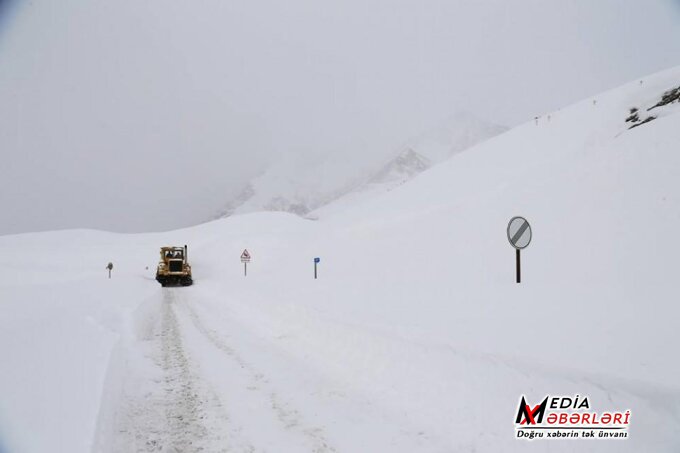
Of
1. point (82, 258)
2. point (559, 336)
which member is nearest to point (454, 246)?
point (559, 336)

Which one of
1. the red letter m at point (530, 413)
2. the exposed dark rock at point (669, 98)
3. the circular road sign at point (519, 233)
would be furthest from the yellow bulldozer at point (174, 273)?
the exposed dark rock at point (669, 98)

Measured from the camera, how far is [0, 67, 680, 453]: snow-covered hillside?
14.1 ft

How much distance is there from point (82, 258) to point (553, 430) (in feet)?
214

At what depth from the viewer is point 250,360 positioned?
25.5 feet

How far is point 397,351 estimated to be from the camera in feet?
23.1

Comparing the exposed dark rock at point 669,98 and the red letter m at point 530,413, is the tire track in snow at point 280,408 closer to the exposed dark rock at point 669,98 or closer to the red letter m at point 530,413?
the red letter m at point 530,413

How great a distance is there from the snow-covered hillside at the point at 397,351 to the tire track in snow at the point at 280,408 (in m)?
0.03

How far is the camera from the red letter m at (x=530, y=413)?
15.1 feet

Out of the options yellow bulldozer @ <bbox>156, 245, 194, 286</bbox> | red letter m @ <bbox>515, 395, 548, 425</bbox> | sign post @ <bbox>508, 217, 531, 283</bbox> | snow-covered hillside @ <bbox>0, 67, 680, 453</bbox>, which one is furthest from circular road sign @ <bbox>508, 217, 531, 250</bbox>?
yellow bulldozer @ <bbox>156, 245, 194, 286</bbox>

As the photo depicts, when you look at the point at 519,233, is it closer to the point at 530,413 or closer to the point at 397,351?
the point at 397,351

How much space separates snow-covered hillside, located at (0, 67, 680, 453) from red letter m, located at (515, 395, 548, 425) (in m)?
0.09

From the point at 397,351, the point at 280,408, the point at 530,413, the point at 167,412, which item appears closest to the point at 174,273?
the point at 397,351

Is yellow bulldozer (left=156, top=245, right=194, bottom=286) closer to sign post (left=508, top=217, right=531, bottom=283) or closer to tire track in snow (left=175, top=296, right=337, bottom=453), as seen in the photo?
tire track in snow (left=175, top=296, right=337, bottom=453)

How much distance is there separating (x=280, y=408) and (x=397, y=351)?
98.8 inches
